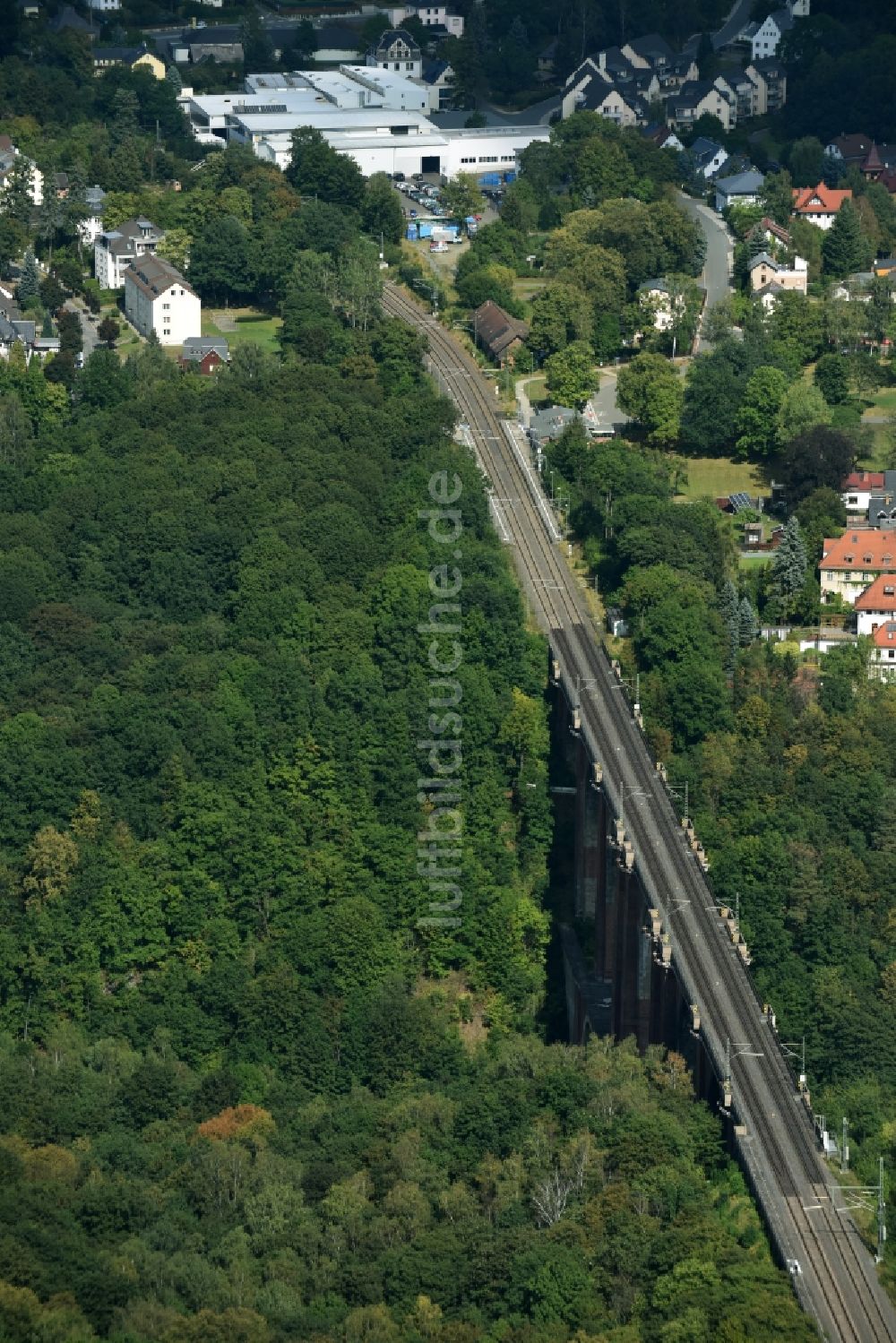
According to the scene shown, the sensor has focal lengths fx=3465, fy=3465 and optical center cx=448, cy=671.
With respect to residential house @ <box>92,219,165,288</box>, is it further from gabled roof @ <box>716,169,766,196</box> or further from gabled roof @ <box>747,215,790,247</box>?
gabled roof @ <box>716,169,766,196</box>

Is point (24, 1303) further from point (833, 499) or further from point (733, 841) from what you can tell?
point (833, 499)

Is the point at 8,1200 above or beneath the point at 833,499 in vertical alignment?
beneath

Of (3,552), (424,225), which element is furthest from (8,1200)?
(424,225)

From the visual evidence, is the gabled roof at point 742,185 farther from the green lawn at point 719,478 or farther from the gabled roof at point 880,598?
the gabled roof at point 880,598

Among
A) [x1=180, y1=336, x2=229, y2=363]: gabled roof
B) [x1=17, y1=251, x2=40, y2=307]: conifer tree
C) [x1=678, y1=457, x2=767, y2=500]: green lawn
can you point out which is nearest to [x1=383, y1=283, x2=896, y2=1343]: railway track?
[x1=678, y1=457, x2=767, y2=500]: green lawn

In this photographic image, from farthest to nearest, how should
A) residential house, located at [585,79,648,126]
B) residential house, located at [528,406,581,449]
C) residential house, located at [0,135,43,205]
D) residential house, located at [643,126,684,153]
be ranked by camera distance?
residential house, located at [585,79,648,126] → residential house, located at [643,126,684,153] → residential house, located at [0,135,43,205] → residential house, located at [528,406,581,449]

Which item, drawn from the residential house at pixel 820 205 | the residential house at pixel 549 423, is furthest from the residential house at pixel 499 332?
the residential house at pixel 820 205

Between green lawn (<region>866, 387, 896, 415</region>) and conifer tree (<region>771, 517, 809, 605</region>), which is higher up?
green lawn (<region>866, 387, 896, 415</region>)
